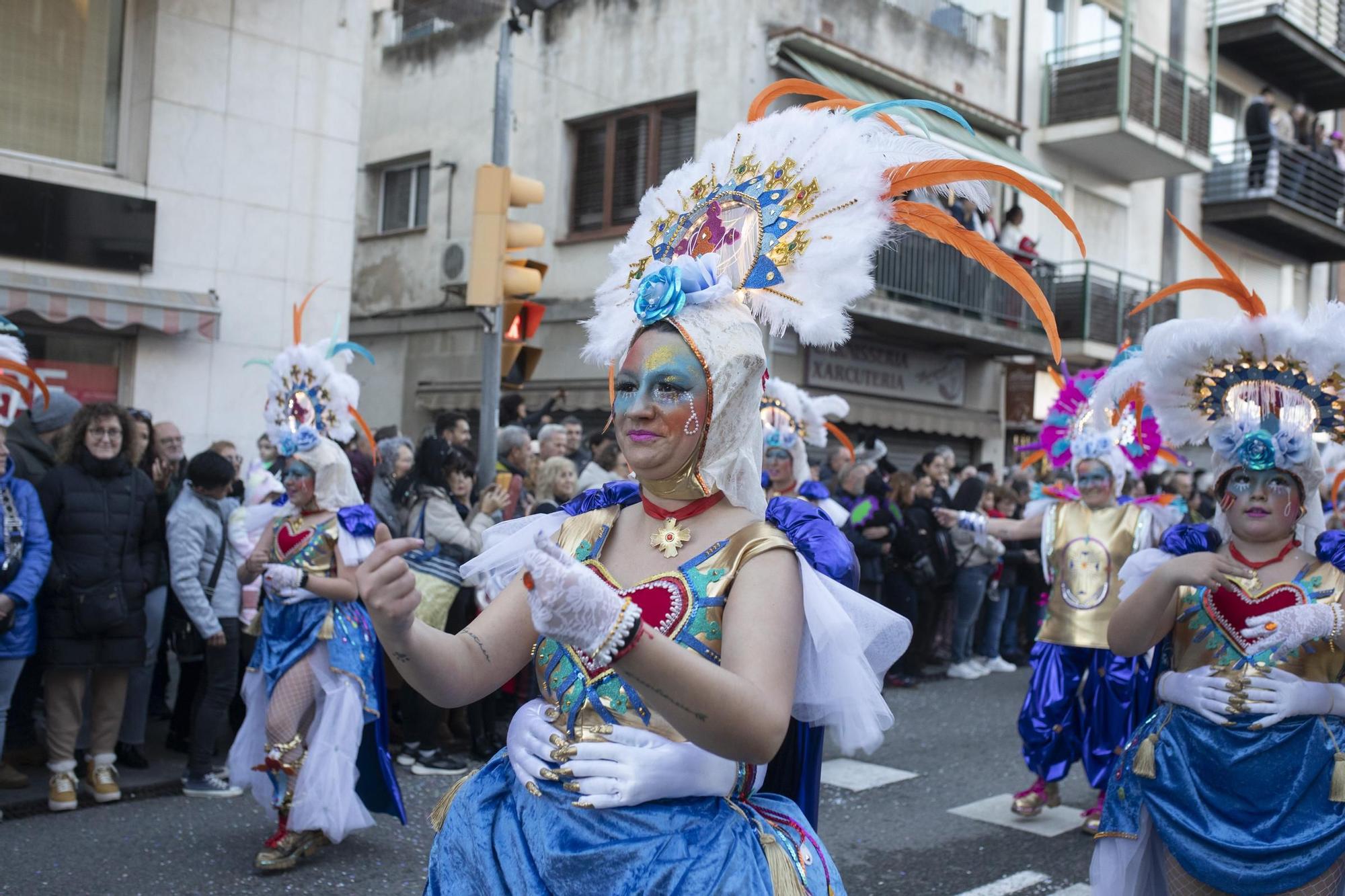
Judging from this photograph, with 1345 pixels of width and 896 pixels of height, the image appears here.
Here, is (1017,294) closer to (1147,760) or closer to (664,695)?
(1147,760)

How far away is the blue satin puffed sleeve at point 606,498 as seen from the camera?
9.02ft

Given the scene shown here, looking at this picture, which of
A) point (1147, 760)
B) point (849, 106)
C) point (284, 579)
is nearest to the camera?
point (849, 106)

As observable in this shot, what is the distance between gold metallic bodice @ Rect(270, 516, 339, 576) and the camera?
5555 mm

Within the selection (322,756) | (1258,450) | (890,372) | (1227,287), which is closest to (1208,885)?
(1258,450)

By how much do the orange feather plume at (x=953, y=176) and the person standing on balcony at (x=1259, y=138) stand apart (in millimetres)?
20997

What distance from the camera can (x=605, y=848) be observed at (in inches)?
89.3

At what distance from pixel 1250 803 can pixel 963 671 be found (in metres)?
7.43

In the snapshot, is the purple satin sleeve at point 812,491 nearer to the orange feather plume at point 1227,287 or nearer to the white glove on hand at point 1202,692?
the orange feather plume at point 1227,287

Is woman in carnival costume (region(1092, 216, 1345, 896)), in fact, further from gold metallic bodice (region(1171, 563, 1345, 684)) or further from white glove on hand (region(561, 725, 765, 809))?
white glove on hand (region(561, 725, 765, 809))

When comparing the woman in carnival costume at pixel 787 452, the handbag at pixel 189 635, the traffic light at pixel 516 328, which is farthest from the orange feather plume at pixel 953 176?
the traffic light at pixel 516 328

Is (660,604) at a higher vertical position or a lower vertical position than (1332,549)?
lower

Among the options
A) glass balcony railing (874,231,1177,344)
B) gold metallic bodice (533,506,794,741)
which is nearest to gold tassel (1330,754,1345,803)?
gold metallic bodice (533,506,794,741)

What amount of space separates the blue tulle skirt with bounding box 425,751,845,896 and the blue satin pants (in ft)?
13.7

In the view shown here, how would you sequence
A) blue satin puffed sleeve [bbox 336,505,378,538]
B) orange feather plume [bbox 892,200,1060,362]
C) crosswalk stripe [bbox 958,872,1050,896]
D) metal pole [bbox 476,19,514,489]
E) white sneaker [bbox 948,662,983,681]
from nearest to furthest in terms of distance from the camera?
orange feather plume [bbox 892,200,1060,362] < crosswalk stripe [bbox 958,872,1050,896] < blue satin puffed sleeve [bbox 336,505,378,538] < metal pole [bbox 476,19,514,489] < white sneaker [bbox 948,662,983,681]
